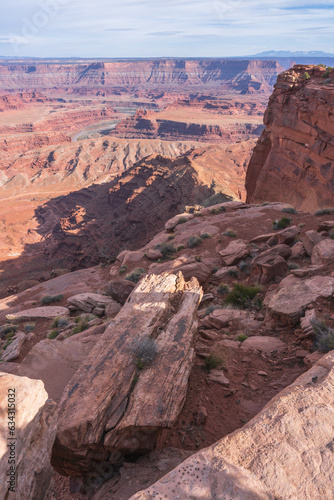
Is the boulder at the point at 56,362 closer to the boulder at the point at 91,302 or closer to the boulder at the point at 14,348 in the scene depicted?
the boulder at the point at 14,348

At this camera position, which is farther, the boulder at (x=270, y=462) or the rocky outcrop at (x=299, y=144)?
the rocky outcrop at (x=299, y=144)

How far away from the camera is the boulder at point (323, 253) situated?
1022cm

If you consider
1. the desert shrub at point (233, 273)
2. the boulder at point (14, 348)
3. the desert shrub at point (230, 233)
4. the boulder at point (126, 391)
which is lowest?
the boulder at point (14, 348)

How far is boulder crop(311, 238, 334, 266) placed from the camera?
10.2 metres

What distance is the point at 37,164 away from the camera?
107 metres

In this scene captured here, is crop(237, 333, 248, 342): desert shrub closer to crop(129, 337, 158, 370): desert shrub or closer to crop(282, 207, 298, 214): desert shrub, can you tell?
crop(129, 337, 158, 370): desert shrub

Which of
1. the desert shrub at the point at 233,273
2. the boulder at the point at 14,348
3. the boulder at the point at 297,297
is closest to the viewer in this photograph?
the boulder at the point at 297,297

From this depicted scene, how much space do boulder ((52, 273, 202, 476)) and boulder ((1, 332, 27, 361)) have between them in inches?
200

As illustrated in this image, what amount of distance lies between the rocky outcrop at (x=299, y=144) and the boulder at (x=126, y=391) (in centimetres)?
2213

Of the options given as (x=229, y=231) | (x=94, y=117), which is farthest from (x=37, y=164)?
(x=229, y=231)

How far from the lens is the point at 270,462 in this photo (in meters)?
3.69

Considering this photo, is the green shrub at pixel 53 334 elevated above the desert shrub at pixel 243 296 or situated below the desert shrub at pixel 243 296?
below

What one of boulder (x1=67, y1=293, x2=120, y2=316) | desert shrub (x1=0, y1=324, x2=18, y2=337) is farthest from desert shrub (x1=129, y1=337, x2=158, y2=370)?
desert shrub (x1=0, y1=324, x2=18, y2=337)

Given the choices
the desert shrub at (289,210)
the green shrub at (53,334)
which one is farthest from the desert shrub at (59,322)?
the desert shrub at (289,210)
